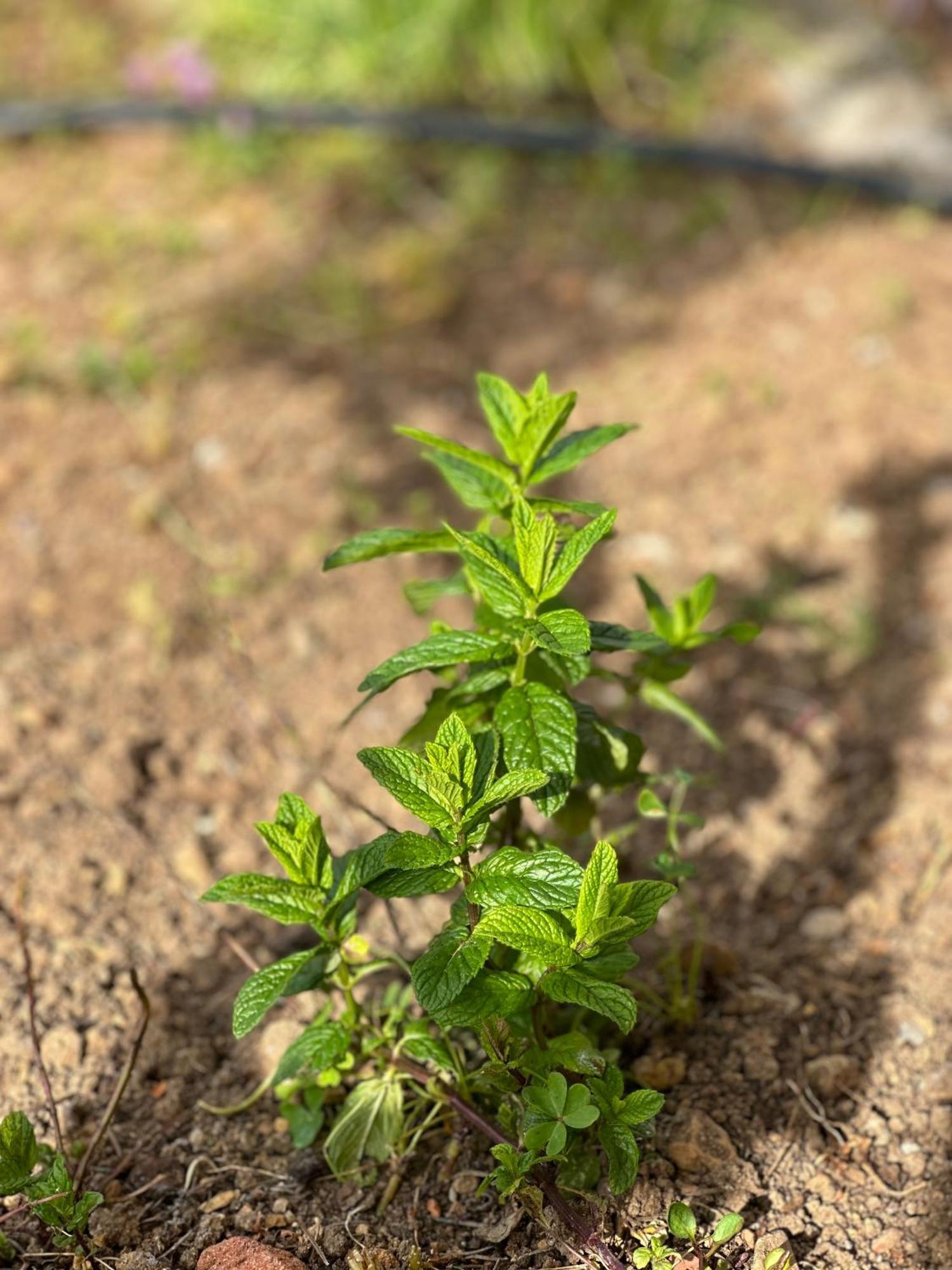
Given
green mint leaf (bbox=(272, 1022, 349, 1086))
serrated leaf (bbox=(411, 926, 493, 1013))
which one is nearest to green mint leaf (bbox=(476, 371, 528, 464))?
serrated leaf (bbox=(411, 926, 493, 1013))

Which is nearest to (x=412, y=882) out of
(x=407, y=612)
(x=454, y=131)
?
(x=407, y=612)

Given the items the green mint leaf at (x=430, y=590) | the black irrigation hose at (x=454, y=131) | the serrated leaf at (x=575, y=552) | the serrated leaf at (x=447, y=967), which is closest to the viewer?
the serrated leaf at (x=447, y=967)

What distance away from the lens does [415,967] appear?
1342mm

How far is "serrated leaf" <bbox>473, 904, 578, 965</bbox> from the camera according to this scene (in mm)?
1362

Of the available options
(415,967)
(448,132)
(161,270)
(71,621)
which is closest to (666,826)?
(415,967)

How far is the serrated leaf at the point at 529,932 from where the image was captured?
1.36 metres

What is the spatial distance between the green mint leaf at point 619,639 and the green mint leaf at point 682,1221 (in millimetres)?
638

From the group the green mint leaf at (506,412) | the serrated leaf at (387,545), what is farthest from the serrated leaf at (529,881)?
the green mint leaf at (506,412)

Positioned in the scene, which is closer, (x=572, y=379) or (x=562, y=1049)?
(x=562, y=1049)

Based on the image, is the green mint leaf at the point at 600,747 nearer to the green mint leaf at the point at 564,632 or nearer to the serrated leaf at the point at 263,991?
the green mint leaf at the point at 564,632

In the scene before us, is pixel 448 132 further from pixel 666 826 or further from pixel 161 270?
pixel 666 826

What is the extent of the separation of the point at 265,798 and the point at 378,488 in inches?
40.7

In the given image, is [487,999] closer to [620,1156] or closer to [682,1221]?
[620,1156]

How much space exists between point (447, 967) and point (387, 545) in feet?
1.71
